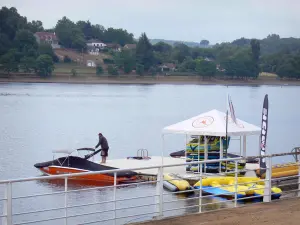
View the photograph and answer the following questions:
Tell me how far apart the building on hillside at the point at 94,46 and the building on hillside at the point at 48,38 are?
8.11m

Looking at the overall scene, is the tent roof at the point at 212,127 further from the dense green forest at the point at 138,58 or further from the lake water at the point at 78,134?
the dense green forest at the point at 138,58

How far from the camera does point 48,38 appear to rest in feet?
567

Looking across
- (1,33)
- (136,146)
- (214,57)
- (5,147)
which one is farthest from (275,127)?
(214,57)

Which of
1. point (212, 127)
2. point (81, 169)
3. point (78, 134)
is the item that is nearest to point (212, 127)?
point (212, 127)

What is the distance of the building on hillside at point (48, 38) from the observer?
167625 millimetres

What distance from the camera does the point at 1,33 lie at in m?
160

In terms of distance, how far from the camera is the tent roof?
914 inches

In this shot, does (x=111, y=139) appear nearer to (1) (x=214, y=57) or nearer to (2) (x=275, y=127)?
(2) (x=275, y=127)

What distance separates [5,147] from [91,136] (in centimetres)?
1220

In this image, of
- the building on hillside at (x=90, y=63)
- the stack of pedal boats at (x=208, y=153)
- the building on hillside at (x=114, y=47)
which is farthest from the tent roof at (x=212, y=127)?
the building on hillside at (x=114, y=47)

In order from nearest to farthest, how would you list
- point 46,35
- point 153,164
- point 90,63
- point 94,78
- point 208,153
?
point 208,153, point 153,164, point 94,78, point 90,63, point 46,35

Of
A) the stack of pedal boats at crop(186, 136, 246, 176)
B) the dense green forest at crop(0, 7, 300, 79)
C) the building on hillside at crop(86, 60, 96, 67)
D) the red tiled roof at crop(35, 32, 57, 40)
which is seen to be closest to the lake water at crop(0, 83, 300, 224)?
the stack of pedal boats at crop(186, 136, 246, 176)

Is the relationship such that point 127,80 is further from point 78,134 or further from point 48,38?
point 78,134

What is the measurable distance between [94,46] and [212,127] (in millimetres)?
154936
